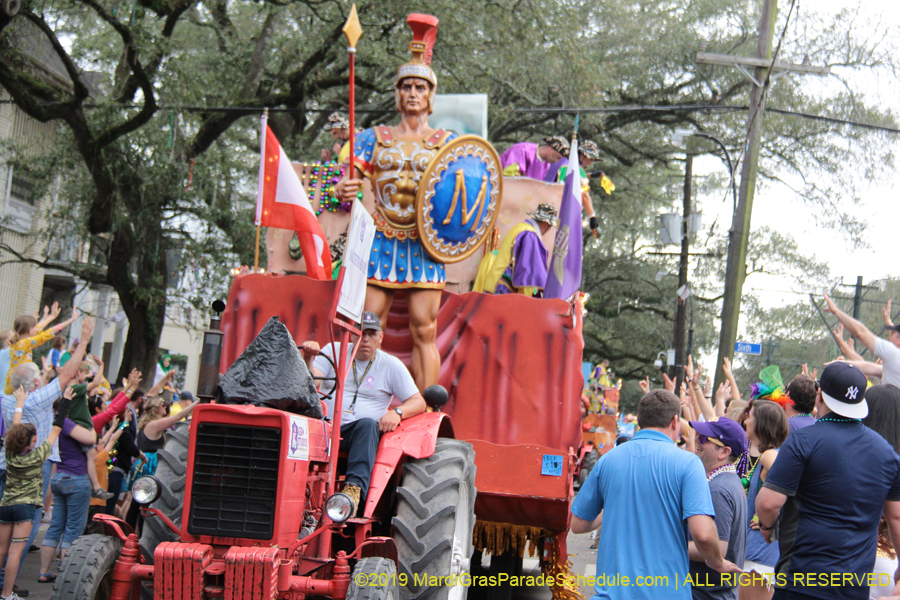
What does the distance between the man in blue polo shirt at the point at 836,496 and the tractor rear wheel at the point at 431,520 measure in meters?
1.65

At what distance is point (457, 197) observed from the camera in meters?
6.51

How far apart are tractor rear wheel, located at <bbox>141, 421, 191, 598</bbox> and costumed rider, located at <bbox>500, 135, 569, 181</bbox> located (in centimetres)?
530

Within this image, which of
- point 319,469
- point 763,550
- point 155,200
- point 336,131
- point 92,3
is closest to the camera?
point 319,469

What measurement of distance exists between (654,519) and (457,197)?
3177 mm

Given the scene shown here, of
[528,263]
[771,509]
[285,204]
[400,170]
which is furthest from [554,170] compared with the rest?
[771,509]

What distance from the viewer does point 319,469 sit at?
473cm

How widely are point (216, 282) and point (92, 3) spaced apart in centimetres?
499

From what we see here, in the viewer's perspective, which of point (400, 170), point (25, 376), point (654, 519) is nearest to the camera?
point (654, 519)

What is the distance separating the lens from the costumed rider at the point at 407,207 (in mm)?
6559

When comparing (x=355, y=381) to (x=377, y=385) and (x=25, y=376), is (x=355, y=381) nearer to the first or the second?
(x=377, y=385)

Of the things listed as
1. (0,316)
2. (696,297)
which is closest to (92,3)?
(0,316)

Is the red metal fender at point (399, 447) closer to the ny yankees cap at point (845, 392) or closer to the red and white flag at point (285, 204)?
the red and white flag at point (285, 204)

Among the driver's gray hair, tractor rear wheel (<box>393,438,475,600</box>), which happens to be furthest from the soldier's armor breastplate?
the driver's gray hair

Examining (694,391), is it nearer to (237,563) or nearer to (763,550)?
(763,550)
